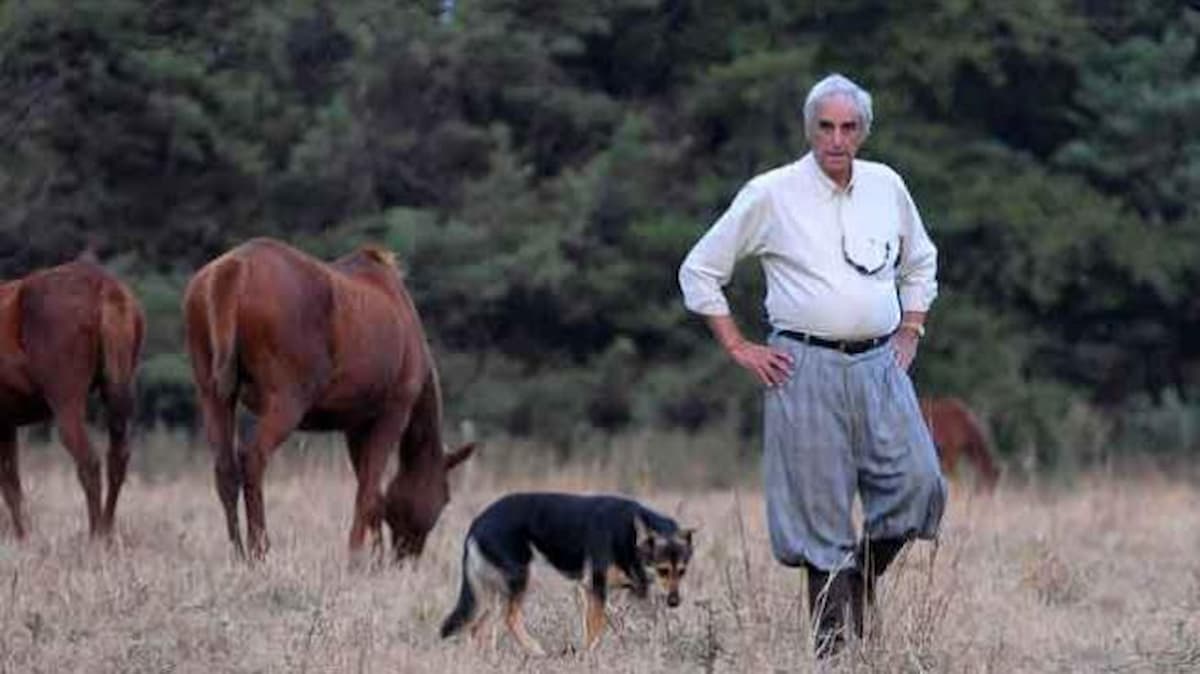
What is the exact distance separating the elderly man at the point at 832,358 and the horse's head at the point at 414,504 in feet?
14.6

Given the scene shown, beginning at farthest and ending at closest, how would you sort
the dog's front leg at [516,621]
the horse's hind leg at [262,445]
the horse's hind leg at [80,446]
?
the horse's hind leg at [80,446] → the horse's hind leg at [262,445] → the dog's front leg at [516,621]

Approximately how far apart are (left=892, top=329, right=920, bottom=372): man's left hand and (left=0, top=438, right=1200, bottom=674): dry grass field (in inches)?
29.3

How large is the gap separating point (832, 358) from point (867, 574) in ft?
2.56

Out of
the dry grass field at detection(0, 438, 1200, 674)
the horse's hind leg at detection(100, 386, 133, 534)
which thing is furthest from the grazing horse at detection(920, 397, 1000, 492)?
the horse's hind leg at detection(100, 386, 133, 534)

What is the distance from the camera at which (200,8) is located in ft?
88.5

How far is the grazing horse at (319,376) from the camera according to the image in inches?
508

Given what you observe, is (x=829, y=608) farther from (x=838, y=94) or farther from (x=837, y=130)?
(x=838, y=94)

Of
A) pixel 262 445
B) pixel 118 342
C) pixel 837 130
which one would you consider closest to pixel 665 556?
pixel 837 130

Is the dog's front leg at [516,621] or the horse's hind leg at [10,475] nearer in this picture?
the dog's front leg at [516,621]

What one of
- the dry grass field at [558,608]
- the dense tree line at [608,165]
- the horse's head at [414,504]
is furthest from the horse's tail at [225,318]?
the dense tree line at [608,165]

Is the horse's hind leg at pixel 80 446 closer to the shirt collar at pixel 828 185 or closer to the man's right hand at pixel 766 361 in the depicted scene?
the man's right hand at pixel 766 361

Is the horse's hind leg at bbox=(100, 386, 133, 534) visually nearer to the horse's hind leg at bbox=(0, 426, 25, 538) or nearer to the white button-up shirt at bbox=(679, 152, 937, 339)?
the horse's hind leg at bbox=(0, 426, 25, 538)

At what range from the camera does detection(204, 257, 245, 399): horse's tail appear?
12.9 meters

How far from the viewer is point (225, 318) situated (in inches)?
509
